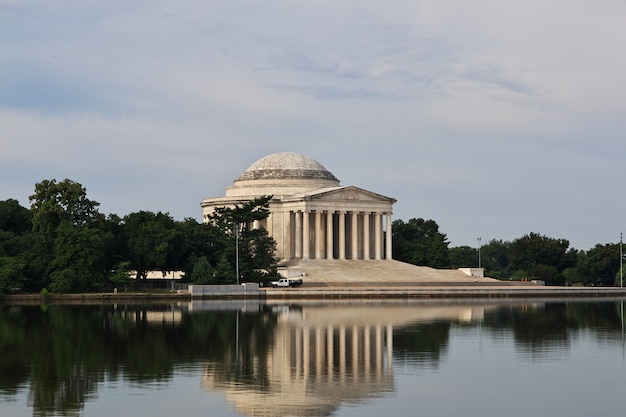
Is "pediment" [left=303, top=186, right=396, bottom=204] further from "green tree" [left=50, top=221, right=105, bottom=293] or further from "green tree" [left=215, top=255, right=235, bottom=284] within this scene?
"green tree" [left=50, top=221, right=105, bottom=293]

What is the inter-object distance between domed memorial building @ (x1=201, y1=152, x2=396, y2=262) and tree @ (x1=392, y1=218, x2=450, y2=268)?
9.65 feet

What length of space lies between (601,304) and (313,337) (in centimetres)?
4718

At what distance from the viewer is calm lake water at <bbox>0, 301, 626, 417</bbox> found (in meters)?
30.2

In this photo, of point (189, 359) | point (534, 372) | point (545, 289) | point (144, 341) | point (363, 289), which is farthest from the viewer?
point (545, 289)

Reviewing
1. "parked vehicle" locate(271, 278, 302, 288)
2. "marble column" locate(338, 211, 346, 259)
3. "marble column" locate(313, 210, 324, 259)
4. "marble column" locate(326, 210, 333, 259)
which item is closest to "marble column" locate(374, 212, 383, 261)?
"marble column" locate(338, 211, 346, 259)

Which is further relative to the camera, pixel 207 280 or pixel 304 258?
pixel 304 258

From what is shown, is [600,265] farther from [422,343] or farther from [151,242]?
[422,343]

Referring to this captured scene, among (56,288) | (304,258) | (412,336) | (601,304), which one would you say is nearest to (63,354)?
(412,336)

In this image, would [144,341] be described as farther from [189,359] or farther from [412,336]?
[412,336]

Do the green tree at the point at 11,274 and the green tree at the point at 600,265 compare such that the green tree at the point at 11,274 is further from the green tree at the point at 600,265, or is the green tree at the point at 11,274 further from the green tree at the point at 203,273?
the green tree at the point at 600,265

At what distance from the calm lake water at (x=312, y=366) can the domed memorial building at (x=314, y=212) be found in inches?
2474

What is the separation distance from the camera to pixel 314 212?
13225 centimetres

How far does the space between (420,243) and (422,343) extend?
9578 cm

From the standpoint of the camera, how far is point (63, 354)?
43531 millimetres
